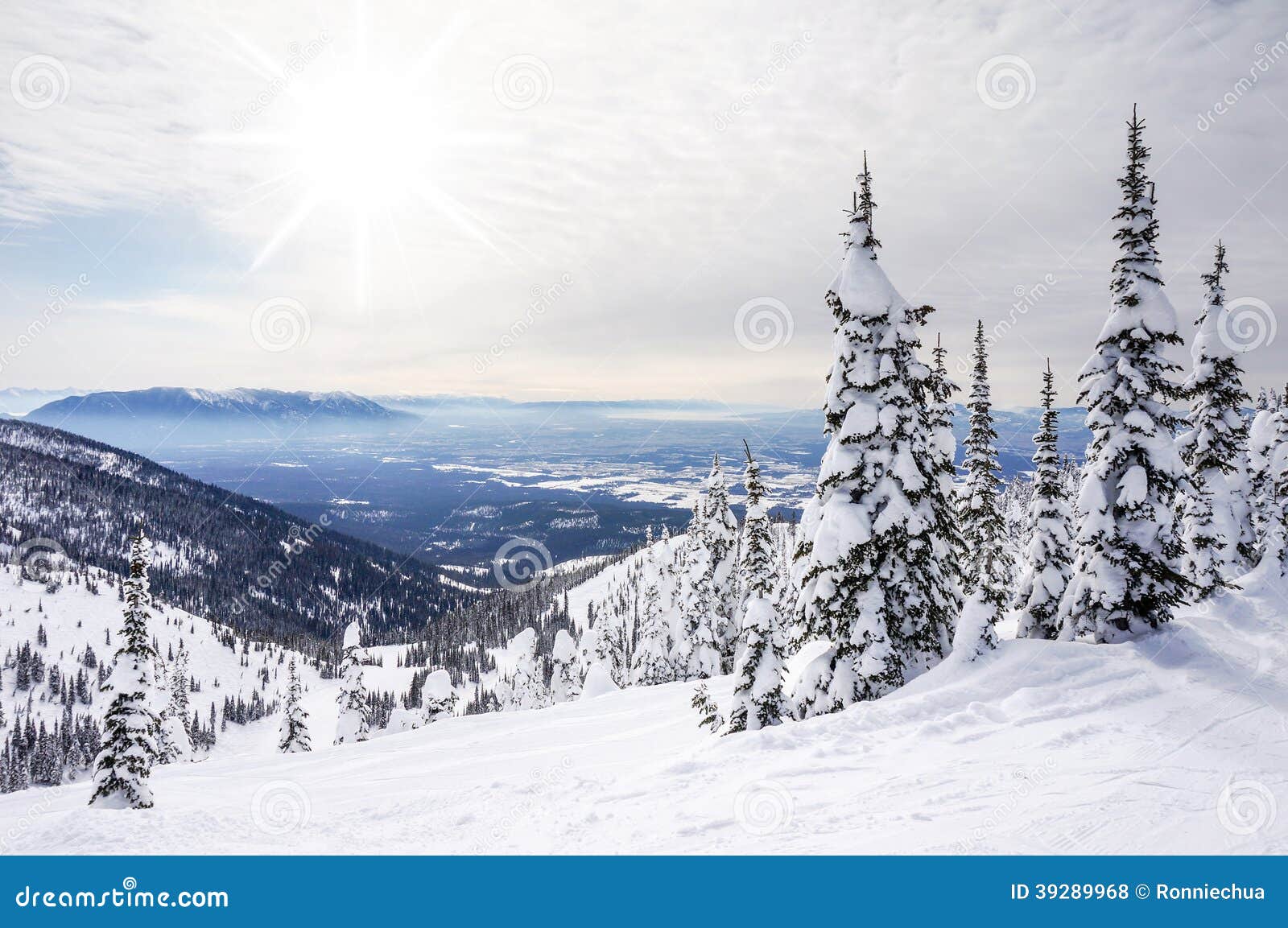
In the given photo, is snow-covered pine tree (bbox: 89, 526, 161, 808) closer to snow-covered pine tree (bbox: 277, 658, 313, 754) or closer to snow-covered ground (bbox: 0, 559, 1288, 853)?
snow-covered ground (bbox: 0, 559, 1288, 853)

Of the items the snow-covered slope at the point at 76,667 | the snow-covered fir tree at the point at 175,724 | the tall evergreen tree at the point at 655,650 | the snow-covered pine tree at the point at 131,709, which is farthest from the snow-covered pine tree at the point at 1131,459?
the snow-covered slope at the point at 76,667

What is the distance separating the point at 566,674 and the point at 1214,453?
5587cm

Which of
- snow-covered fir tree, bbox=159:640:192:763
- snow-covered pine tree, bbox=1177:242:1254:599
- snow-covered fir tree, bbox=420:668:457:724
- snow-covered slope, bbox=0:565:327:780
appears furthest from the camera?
snow-covered slope, bbox=0:565:327:780

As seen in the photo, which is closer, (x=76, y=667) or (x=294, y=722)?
(x=294, y=722)

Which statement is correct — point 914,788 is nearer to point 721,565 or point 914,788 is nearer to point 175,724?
point 721,565

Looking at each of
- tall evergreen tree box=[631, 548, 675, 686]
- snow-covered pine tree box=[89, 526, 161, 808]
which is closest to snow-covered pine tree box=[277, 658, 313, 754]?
snow-covered pine tree box=[89, 526, 161, 808]

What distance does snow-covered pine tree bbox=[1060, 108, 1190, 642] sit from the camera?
55.3 ft

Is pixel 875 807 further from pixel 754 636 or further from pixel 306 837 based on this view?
pixel 754 636

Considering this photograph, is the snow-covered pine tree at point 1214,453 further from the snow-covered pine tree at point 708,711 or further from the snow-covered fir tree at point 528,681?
the snow-covered fir tree at point 528,681

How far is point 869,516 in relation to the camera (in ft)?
52.4

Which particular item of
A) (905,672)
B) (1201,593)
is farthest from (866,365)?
(1201,593)

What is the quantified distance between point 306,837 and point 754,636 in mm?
12762

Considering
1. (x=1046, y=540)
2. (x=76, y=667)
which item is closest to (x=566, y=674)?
(x=1046, y=540)

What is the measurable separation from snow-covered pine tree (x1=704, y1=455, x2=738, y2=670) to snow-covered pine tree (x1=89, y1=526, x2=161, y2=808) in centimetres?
2629
